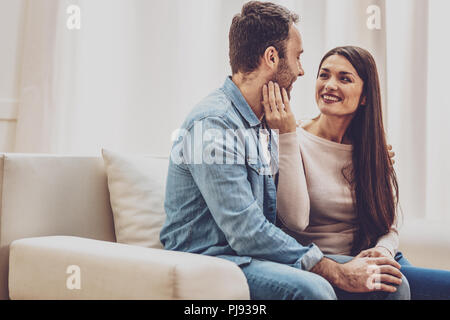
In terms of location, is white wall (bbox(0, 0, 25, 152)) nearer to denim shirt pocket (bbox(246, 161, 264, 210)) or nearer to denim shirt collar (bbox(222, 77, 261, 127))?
denim shirt collar (bbox(222, 77, 261, 127))

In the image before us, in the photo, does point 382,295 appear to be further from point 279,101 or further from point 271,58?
point 271,58

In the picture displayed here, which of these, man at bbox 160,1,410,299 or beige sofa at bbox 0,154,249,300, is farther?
man at bbox 160,1,410,299

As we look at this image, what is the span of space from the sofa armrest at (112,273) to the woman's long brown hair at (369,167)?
619mm

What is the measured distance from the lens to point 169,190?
1.15 m

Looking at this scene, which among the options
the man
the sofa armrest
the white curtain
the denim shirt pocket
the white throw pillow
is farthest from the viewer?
the white curtain

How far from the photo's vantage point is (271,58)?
1.24 meters

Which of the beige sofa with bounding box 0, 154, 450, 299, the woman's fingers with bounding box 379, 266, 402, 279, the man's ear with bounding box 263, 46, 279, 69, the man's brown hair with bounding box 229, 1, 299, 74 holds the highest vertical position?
the man's brown hair with bounding box 229, 1, 299, 74

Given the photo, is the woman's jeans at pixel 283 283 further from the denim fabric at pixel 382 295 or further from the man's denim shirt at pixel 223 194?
the denim fabric at pixel 382 295

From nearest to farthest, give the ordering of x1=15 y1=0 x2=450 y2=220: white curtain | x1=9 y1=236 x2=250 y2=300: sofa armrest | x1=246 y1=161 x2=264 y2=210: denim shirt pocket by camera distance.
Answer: x1=9 y1=236 x2=250 y2=300: sofa armrest → x1=246 y1=161 x2=264 y2=210: denim shirt pocket → x1=15 y1=0 x2=450 y2=220: white curtain

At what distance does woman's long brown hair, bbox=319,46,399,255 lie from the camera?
1419mm

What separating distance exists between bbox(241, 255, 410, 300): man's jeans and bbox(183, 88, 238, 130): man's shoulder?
1.04 feet

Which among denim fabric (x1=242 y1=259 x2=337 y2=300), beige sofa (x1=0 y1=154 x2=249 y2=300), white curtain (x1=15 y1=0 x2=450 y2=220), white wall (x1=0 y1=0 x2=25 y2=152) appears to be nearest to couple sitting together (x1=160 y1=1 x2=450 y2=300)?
denim fabric (x1=242 y1=259 x2=337 y2=300)

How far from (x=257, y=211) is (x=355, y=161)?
574 mm
